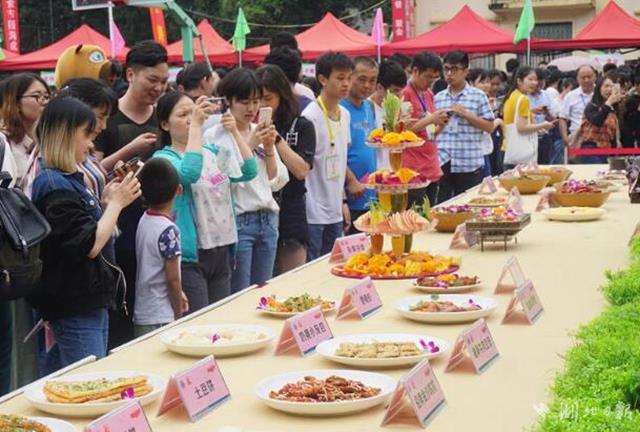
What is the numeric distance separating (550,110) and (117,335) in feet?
23.2

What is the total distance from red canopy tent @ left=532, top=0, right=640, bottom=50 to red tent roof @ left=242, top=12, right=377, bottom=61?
3.05 metres

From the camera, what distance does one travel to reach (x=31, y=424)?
1.95m

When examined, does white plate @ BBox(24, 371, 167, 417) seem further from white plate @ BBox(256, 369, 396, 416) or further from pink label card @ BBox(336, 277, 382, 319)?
pink label card @ BBox(336, 277, 382, 319)

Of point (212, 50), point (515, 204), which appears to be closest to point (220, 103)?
point (515, 204)

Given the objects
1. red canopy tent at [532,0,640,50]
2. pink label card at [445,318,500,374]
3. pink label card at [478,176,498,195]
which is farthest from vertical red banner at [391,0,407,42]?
pink label card at [445,318,500,374]

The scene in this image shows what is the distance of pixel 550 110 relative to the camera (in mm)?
10250

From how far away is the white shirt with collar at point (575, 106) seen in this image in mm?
10539

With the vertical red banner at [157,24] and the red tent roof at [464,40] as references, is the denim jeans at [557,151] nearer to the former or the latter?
the red tent roof at [464,40]

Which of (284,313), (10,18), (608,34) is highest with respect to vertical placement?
(10,18)

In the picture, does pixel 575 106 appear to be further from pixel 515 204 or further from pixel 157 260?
pixel 157 260

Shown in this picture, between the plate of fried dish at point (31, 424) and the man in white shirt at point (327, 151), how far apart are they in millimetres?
3172

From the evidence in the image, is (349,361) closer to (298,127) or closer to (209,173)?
(209,173)

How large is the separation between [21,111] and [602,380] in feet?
8.45

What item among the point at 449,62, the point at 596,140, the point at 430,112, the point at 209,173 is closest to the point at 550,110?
the point at 596,140
